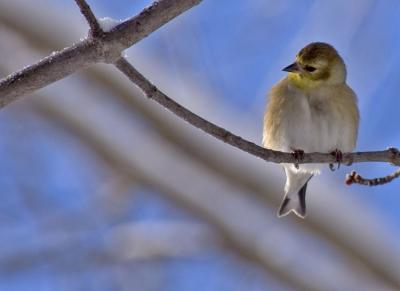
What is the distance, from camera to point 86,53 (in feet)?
5.67

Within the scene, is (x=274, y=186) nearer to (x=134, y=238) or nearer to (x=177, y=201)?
(x=177, y=201)

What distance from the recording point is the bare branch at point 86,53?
1.70m

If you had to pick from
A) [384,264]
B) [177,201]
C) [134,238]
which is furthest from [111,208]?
[384,264]

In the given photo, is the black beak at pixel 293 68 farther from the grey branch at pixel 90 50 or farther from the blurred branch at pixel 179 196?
the grey branch at pixel 90 50

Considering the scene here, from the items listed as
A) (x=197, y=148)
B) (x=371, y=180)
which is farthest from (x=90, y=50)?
(x=197, y=148)

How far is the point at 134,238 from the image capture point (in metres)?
5.59

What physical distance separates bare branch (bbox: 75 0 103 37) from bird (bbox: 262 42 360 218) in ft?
7.03

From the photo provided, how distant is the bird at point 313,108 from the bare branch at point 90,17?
2.14 metres

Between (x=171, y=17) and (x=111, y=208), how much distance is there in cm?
420

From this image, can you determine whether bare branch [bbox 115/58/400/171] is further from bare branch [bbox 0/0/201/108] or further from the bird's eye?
the bird's eye

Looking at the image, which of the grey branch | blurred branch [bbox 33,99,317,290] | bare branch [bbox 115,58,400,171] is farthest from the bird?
the grey branch

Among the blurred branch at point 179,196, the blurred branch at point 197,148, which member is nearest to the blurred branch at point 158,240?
the blurred branch at point 179,196

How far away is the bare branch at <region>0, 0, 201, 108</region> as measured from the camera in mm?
1703

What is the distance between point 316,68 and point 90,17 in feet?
8.13
